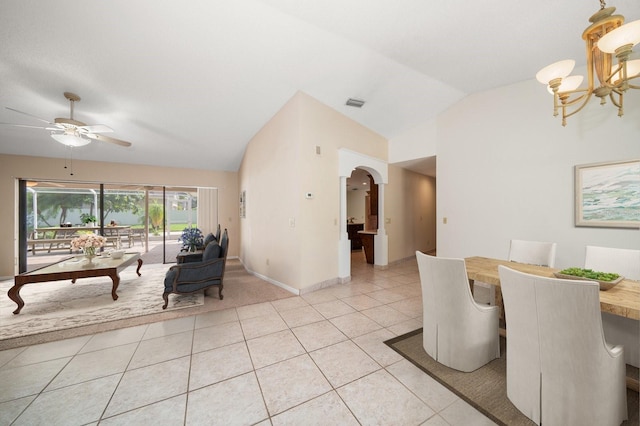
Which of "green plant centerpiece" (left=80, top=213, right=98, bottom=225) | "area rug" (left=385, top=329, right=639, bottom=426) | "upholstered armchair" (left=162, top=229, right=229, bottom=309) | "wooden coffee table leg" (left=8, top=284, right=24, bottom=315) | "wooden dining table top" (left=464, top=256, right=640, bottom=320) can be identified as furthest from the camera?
"green plant centerpiece" (left=80, top=213, right=98, bottom=225)

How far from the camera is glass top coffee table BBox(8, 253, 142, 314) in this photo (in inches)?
122

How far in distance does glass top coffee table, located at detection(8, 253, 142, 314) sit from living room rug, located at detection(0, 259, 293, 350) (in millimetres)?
278

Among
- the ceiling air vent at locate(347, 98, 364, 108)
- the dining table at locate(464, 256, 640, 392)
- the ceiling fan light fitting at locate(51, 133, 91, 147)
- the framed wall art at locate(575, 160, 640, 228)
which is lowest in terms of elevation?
the dining table at locate(464, 256, 640, 392)

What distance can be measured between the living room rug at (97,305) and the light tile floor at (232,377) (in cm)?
27

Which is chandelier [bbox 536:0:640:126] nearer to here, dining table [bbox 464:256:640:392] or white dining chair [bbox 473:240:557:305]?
dining table [bbox 464:256:640:392]

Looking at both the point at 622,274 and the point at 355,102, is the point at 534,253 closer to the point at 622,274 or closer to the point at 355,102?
the point at 622,274

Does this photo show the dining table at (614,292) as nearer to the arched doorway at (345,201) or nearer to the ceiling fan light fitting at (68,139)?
the arched doorway at (345,201)

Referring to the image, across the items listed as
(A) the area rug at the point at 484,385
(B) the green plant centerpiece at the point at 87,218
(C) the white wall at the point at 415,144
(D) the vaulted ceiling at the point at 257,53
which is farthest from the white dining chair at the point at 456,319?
(B) the green plant centerpiece at the point at 87,218

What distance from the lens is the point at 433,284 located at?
1957mm

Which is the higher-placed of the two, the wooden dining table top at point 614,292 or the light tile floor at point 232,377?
the wooden dining table top at point 614,292

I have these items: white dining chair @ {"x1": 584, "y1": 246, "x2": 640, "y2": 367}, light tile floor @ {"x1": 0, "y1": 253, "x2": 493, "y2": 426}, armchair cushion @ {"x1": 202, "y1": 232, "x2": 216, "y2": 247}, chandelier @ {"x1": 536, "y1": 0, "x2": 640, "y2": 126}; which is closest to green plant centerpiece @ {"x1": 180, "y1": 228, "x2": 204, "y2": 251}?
armchair cushion @ {"x1": 202, "y1": 232, "x2": 216, "y2": 247}

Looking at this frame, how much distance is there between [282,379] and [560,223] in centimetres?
413

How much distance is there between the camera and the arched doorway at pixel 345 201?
446 centimetres

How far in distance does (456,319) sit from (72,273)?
4974 mm
